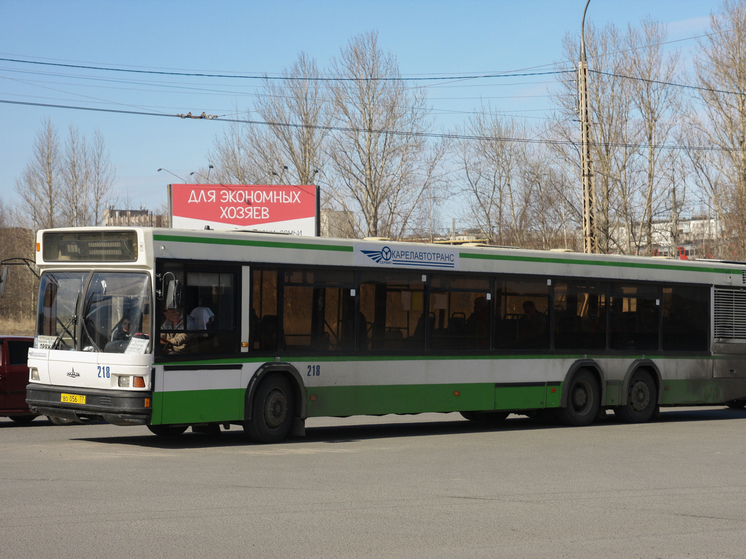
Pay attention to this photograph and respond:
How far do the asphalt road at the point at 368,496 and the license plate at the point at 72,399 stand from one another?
2.05ft

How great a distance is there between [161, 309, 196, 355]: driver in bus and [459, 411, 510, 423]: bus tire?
7.06 meters

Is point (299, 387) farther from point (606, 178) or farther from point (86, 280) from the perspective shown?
point (606, 178)

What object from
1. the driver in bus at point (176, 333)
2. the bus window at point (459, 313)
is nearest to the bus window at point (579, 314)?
the bus window at point (459, 313)

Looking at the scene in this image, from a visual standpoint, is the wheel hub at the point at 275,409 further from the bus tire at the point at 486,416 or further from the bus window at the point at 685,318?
the bus window at the point at 685,318

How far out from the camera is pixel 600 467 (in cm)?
1155

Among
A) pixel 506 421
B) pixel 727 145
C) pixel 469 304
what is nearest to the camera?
pixel 469 304

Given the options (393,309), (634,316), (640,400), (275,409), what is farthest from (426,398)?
(640,400)

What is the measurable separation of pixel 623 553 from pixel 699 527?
1.37 metres

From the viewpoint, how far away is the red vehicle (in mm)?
15852

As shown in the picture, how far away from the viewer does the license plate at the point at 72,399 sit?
12.2 m

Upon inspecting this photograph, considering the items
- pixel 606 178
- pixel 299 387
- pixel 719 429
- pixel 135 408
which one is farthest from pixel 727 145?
pixel 135 408

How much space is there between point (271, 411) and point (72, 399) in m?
2.72

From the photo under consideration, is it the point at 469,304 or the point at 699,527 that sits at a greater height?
the point at 469,304

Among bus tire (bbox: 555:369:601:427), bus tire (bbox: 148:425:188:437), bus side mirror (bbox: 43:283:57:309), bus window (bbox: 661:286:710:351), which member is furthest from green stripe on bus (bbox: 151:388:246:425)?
bus window (bbox: 661:286:710:351)
